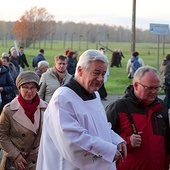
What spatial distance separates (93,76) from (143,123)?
1.19 m

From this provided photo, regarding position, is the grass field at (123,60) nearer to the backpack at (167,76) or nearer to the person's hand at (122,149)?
the backpack at (167,76)

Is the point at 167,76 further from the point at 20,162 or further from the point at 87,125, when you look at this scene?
the point at 87,125

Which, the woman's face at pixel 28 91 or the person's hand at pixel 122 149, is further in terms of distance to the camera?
the woman's face at pixel 28 91

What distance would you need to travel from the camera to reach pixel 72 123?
323 cm

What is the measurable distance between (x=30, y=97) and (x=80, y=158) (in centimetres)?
178

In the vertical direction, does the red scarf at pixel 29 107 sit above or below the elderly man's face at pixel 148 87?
below

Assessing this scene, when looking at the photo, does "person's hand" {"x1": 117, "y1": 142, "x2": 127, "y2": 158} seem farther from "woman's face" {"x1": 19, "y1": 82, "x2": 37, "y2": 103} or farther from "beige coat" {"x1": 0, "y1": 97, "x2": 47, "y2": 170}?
"woman's face" {"x1": 19, "y1": 82, "x2": 37, "y2": 103}

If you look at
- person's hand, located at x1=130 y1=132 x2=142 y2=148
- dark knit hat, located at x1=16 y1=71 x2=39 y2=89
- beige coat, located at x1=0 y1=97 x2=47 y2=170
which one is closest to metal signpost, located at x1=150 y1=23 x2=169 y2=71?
dark knit hat, located at x1=16 y1=71 x2=39 y2=89

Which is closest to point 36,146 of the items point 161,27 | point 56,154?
point 56,154

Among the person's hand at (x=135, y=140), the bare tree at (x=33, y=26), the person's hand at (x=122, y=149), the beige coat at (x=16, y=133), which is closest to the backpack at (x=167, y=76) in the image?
the beige coat at (x=16, y=133)

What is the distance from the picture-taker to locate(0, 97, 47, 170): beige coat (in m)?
4.78

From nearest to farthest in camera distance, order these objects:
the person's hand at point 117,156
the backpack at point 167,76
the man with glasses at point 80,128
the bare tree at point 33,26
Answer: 1. the man with glasses at point 80,128
2. the person's hand at point 117,156
3. the backpack at point 167,76
4. the bare tree at point 33,26

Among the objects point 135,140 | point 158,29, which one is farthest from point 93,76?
point 158,29

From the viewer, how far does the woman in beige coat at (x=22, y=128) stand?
478 cm
